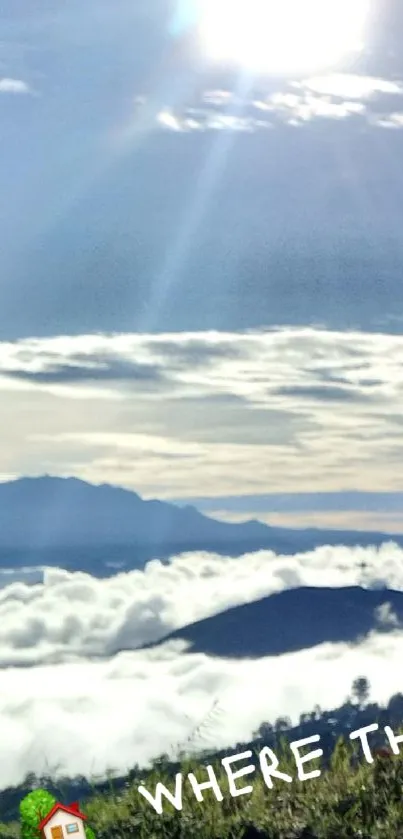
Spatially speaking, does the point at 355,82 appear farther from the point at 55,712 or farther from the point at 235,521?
the point at 55,712

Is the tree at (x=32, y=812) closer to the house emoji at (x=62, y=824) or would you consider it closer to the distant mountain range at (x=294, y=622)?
the house emoji at (x=62, y=824)

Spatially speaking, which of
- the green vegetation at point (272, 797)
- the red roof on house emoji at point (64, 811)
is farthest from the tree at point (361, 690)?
the red roof on house emoji at point (64, 811)

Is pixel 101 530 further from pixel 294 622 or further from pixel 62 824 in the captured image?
pixel 62 824

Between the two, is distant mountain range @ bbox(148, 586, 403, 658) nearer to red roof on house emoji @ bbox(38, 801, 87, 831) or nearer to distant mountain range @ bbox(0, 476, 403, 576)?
distant mountain range @ bbox(0, 476, 403, 576)

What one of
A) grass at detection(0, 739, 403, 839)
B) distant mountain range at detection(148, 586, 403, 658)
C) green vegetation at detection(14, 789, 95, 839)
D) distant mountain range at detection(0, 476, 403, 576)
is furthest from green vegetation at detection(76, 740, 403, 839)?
distant mountain range at detection(0, 476, 403, 576)

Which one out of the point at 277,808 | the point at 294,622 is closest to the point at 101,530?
the point at 294,622

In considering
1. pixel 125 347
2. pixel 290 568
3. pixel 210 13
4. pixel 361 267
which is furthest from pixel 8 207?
pixel 290 568
